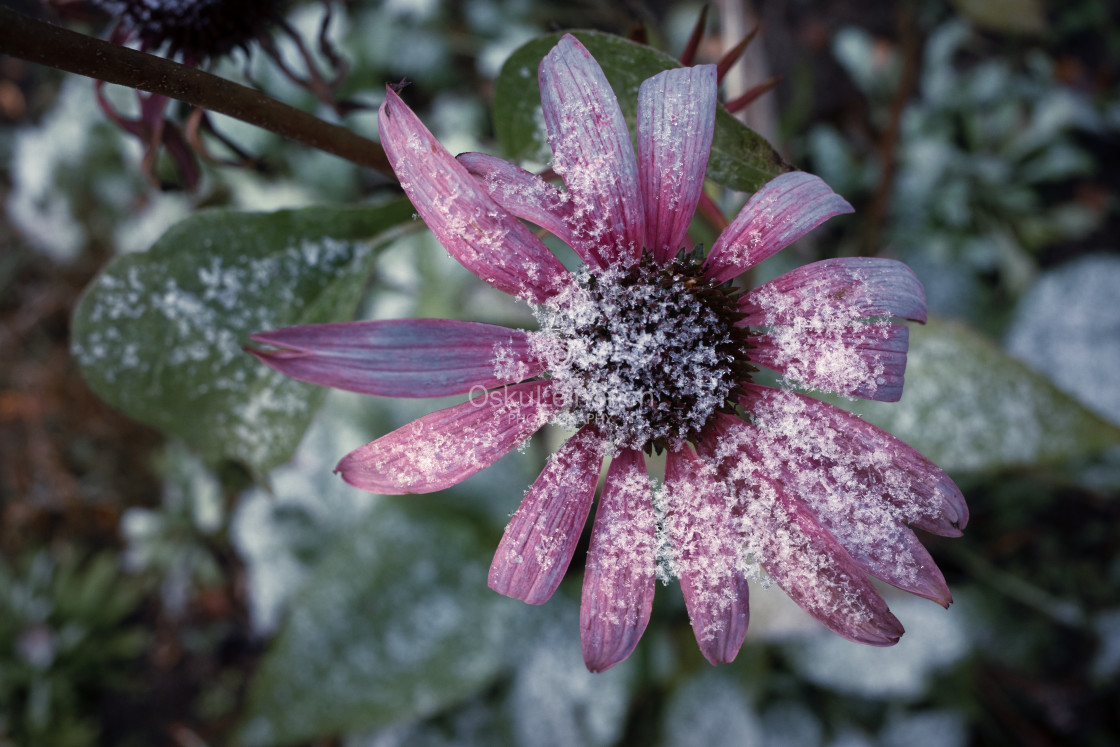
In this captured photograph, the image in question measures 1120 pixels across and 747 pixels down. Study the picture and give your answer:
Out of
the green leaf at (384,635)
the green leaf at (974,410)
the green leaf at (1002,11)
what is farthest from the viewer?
the green leaf at (384,635)

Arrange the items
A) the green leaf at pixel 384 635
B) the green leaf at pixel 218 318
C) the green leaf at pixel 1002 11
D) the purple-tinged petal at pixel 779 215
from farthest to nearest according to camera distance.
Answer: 1. the green leaf at pixel 384 635
2. the green leaf at pixel 1002 11
3. the green leaf at pixel 218 318
4. the purple-tinged petal at pixel 779 215

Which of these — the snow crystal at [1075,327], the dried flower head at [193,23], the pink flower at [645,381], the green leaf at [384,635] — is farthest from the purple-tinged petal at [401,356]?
the snow crystal at [1075,327]

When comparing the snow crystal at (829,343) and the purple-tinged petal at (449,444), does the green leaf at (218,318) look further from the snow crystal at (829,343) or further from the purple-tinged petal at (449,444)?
the snow crystal at (829,343)

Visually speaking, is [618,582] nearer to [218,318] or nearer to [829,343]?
[829,343]

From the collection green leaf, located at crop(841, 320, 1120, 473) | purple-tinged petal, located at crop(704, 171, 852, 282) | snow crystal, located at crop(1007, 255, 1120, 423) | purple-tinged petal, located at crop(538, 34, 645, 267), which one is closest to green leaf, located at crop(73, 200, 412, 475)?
purple-tinged petal, located at crop(538, 34, 645, 267)

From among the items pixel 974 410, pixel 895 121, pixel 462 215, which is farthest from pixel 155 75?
pixel 895 121

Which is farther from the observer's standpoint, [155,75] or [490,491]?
[490,491]

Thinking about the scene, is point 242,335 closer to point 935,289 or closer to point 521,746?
point 521,746
